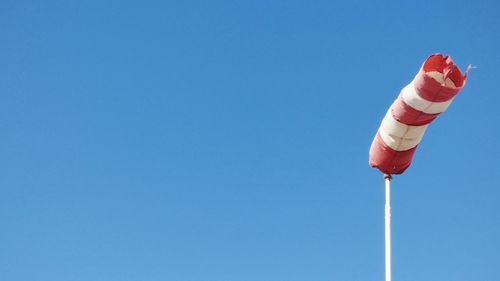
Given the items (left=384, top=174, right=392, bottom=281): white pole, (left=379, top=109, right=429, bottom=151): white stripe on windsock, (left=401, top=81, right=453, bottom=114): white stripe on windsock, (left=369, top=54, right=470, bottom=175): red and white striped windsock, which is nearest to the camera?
(left=369, top=54, right=470, bottom=175): red and white striped windsock

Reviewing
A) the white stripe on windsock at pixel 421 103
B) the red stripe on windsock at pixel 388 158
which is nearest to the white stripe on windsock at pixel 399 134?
the red stripe on windsock at pixel 388 158

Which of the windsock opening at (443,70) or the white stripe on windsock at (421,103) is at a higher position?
the windsock opening at (443,70)

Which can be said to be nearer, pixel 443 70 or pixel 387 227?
pixel 443 70

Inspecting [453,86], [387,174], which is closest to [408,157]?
[387,174]

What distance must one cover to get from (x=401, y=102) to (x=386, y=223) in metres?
2.42

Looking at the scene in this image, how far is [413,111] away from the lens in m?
9.93

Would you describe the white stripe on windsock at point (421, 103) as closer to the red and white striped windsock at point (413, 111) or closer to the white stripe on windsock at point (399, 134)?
the red and white striped windsock at point (413, 111)

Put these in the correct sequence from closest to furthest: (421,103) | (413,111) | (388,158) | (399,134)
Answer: (421,103) → (413,111) → (399,134) → (388,158)

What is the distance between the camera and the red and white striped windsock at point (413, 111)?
368 inches

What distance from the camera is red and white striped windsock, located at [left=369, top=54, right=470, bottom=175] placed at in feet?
30.7

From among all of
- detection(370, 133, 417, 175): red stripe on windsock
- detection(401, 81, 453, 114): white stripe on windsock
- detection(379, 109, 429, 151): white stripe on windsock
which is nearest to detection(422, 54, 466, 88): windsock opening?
detection(401, 81, 453, 114): white stripe on windsock

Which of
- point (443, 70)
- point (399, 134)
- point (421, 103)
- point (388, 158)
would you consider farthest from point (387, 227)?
point (443, 70)

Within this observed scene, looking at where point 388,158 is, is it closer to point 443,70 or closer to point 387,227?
point 387,227

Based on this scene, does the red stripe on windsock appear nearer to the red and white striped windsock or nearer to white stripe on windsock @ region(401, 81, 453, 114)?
the red and white striped windsock
